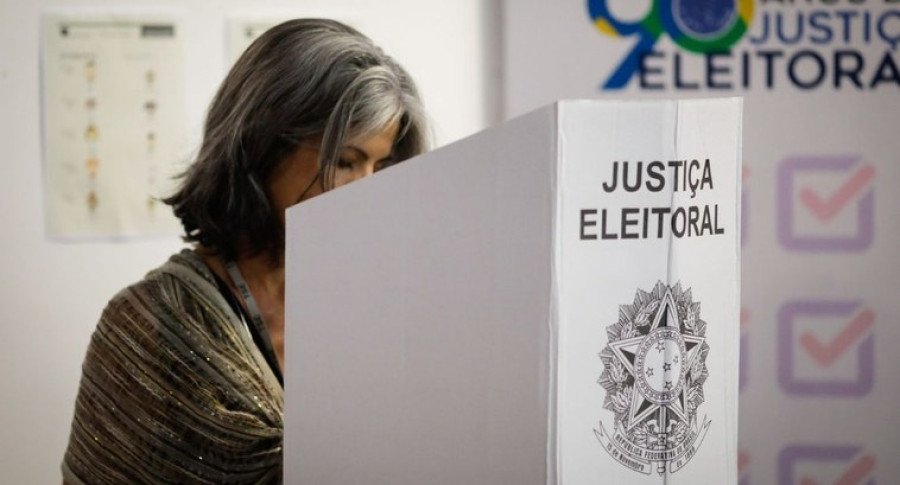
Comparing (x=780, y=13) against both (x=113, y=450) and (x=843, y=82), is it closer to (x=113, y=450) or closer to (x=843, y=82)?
(x=843, y=82)

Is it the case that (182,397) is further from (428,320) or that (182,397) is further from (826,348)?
(826,348)

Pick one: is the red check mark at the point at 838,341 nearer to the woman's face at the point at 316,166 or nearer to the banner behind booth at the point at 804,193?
the banner behind booth at the point at 804,193

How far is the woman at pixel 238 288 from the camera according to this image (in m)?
1.19

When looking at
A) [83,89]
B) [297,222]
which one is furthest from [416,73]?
[297,222]

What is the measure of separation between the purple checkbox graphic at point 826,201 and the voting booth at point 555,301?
1806 millimetres

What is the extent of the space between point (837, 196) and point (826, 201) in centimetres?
3

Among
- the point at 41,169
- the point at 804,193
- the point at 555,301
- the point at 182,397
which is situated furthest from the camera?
the point at 804,193

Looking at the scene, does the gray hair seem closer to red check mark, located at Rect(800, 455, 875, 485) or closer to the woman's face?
the woman's face

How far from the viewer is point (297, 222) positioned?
0.81 meters

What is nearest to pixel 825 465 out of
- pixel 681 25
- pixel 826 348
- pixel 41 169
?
pixel 826 348

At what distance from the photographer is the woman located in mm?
1193

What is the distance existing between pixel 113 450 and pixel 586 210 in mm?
762

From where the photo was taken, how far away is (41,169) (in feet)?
7.67

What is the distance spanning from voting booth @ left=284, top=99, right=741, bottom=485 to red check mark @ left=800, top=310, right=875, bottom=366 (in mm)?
1834
